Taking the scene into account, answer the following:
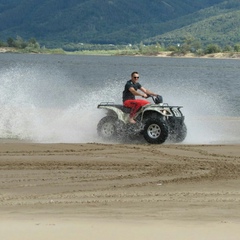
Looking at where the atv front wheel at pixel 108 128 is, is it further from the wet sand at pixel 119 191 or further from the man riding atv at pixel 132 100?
the wet sand at pixel 119 191

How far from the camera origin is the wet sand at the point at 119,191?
895 centimetres

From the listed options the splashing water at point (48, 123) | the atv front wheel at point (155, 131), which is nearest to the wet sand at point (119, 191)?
the atv front wheel at point (155, 131)

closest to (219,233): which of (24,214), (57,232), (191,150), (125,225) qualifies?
(125,225)

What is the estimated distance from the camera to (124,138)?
18938 mm

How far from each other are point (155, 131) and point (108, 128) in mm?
1097

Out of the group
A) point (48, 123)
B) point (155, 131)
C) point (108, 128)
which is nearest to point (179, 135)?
point (155, 131)

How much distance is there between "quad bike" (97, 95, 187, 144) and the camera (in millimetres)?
18469

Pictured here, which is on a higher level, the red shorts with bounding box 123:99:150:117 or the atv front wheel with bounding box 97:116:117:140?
the red shorts with bounding box 123:99:150:117

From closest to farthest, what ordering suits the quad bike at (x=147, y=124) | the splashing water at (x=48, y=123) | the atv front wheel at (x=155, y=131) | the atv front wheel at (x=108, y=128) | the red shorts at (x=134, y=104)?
the atv front wheel at (x=155, y=131) → the quad bike at (x=147, y=124) → the red shorts at (x=134, y=104) → the atv front wheel at (x=108, y=128) → the splashing water at (x=48, y=123)

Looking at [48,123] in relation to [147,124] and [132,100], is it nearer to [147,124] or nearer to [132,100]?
[132,100]

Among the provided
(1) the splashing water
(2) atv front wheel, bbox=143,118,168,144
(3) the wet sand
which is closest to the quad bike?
(2) atv front wheel, bbox=143,118,168,144

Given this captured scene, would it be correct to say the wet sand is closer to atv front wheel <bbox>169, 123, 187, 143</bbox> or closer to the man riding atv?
atv front wheel <bbox>169, 123, 187, 143</bbox>

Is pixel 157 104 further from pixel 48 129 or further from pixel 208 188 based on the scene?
pixel 208 188

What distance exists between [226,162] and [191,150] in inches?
77.2
